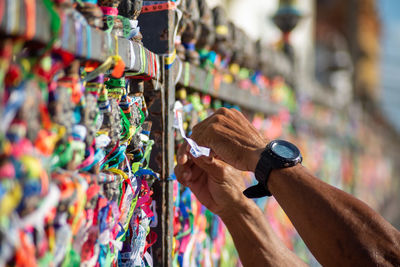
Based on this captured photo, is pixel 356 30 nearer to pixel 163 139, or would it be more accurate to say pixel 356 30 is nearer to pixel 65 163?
pixel 163 139

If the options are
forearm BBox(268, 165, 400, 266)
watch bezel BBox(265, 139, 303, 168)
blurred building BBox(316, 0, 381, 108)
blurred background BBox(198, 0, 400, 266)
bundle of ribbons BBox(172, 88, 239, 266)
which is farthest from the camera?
blurred building BBox(316, 0, 381, 108)

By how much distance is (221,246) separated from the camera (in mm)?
2855

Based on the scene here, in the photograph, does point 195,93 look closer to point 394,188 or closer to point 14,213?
point 14,213

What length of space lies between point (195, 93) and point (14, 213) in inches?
59.8

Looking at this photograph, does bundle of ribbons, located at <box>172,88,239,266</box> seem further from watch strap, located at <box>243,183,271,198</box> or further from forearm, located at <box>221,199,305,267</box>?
watch strap, located at <box>243,183,271,198</box>

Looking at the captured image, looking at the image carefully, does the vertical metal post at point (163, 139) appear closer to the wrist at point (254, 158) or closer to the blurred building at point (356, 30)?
the wrist at point (254, 158)

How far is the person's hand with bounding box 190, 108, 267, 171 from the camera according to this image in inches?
65.6

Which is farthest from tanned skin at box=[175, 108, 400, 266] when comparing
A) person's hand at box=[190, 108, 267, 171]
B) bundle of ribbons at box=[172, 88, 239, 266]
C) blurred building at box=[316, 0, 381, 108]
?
blurred building at box=[316, 0, 381, 108]

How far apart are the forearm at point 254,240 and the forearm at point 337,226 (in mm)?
458

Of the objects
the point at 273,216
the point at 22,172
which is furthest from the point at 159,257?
the point at 273,216

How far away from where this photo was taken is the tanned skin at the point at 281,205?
4.77 feet

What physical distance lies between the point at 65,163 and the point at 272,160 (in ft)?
2.10

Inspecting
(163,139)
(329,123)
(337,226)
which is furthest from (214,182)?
(329,123)

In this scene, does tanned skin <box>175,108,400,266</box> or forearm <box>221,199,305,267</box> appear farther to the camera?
forearm <box>221,199,305,267</box>
